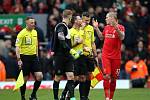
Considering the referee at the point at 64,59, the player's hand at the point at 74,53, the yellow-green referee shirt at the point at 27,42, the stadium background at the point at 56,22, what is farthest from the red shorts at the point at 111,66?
the stadium background at the point at 56,22

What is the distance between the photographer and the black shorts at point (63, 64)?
17156 mm

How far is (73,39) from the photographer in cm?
1773

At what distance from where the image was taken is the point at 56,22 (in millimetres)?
26500

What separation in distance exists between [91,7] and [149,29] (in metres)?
2.43

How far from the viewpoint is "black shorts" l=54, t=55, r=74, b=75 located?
56.3ft

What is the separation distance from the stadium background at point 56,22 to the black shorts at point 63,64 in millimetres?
7922

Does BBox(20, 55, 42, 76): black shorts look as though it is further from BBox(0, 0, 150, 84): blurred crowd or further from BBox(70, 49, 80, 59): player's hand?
BBox(0, 0, 150, 84): blurred crowd

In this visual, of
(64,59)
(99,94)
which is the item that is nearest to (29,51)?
(64,59)

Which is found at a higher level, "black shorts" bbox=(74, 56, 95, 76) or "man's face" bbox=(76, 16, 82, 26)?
"man's face" bbox=(76, 16, 82, 26)

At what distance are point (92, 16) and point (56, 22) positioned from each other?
174 centimetres

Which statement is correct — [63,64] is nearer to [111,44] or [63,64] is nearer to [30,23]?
[111,44]

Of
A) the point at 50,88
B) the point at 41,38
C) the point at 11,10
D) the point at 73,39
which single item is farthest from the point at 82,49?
the point at 11,10

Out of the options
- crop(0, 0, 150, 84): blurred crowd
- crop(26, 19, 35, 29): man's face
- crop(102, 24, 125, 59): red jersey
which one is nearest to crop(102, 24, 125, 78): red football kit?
crop(102, 24, 125, 59): red jersey

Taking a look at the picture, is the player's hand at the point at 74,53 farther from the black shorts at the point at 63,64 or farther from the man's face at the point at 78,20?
the man's face at the point at 78,20
